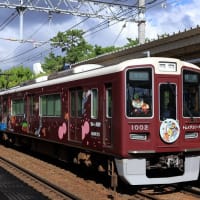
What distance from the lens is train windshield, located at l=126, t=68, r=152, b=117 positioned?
450 inches

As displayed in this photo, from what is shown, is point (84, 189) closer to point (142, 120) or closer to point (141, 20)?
point (142, 120)

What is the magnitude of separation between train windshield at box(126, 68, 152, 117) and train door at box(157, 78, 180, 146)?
0.24 m

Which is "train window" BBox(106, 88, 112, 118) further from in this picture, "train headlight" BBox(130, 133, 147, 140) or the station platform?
the station platform

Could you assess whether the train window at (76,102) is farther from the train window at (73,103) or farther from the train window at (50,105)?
the train window at (50,105)

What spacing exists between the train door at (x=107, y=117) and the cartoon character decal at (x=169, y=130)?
1198 millimetres

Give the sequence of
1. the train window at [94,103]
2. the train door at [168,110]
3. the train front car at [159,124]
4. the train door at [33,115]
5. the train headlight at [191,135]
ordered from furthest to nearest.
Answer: the train door at [33,115]
the train window at [94,103]
the train headlight at [191,135]
the train door at [168,110]
the train front car at [159,124]

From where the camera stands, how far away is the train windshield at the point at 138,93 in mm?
11422

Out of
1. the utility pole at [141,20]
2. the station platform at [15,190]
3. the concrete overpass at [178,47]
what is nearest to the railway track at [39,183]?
the station platform at [15,190]

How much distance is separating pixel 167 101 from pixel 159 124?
1.87 ft

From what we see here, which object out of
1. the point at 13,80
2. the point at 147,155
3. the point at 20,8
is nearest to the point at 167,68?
the point at 147,155

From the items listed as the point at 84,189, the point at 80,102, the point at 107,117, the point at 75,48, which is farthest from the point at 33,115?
the point at 75,48

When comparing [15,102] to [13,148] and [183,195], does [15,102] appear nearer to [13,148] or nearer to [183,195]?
[13,148]

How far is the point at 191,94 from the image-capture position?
1217 cm

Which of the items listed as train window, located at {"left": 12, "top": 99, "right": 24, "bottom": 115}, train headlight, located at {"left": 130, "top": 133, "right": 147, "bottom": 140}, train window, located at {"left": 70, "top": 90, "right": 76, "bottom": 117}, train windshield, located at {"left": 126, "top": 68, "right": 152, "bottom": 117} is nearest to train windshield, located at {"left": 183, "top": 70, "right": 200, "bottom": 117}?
train windshield, located at {"left": 126, "top": 68, "right": 152, "bottom": 117}
